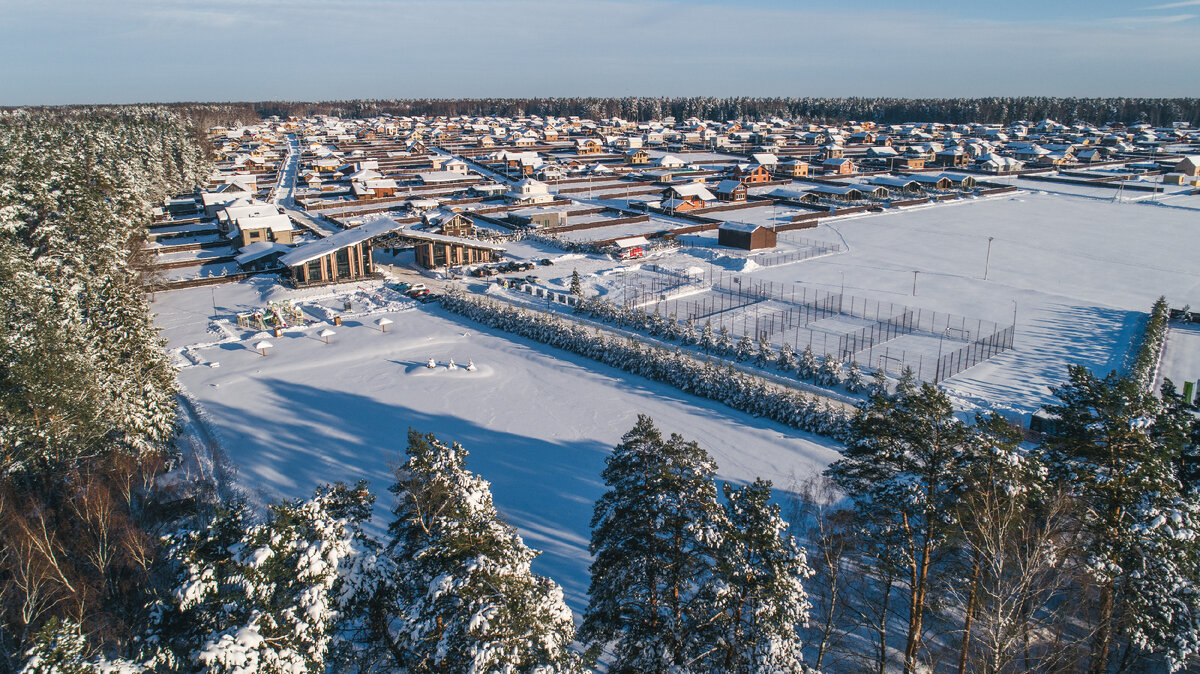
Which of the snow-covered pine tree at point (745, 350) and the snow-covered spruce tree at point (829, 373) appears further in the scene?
the snow-covered pine tree at point (745, 350)

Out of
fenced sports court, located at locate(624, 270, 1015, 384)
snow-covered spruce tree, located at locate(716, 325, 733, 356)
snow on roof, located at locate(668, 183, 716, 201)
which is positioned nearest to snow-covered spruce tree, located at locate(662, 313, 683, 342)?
snow-covered spruce tree, located at locate(716, 325, 733, 356)

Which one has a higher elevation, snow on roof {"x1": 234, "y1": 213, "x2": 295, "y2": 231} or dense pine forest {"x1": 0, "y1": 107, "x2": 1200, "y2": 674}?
snow on roof {"x1": 234, "y1": 213, "x2": 295, "y2": 231}

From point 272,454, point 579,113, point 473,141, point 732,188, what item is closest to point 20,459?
point 272,454

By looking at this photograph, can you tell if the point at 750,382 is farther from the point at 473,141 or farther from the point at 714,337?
the point at 473,141

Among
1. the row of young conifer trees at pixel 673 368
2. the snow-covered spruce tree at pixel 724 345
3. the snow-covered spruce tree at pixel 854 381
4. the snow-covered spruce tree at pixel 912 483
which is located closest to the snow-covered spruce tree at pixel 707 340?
the snow-covered spruce tree at pixel 724 345

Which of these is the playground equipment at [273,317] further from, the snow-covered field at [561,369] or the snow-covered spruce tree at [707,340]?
the snow-covered spruce tree at [707,340]

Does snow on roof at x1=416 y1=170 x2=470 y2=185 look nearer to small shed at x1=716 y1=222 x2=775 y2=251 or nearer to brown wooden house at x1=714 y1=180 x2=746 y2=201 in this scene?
A: brown wooden house at x1=714 y1=180 x2=746 y2=201

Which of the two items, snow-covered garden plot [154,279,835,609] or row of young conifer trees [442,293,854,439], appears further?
row of young conifer trees [442,293,854,439]
